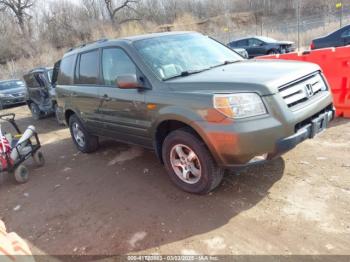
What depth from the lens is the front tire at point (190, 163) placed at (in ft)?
12.2

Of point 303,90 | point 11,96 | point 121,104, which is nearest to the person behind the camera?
point 303,90

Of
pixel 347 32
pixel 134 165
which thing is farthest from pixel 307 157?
pixel 347 32

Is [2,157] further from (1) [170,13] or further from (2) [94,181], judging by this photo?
(1) [170,13]

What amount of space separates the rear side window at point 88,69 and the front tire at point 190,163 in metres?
1.97

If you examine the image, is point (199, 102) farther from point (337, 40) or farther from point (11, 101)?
point (11, 101)

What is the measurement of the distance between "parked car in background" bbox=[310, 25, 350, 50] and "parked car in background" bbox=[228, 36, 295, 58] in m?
5.09

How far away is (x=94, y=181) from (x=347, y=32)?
13.2m

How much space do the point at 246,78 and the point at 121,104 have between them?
6.15 ft

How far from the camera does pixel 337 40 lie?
14383 mm

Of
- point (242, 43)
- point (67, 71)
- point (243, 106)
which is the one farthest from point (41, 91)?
point (242, 43)

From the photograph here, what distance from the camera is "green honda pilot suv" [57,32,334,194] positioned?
11.0 feet

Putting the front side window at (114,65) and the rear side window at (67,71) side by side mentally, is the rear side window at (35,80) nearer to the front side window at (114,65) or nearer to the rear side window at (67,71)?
the rear side window at (67,71)

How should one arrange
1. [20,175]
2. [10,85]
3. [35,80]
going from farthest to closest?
[10,85] → [35,80] → [20,175]

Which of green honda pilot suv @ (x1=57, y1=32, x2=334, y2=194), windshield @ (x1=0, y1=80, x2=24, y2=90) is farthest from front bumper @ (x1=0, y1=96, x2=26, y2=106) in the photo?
green honda pilot suv @ (x1=57, y1=32, x2=334, y2=194)
